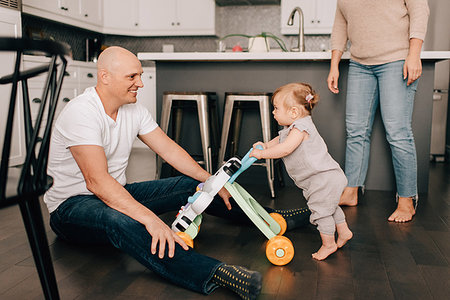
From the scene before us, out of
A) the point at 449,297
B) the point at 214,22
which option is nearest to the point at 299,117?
the point at 449,297

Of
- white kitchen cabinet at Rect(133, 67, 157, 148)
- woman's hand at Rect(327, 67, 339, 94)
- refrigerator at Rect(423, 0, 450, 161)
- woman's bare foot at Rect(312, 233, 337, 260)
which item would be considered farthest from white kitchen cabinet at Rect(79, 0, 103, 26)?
woman's bare foot at Rect(312, 233, 337, 260)

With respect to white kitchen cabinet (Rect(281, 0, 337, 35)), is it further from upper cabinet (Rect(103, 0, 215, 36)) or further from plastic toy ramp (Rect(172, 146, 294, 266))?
plastic toy ramp (Rect(172, 146, 294, 266))

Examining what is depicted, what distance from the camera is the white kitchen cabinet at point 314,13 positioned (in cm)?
517

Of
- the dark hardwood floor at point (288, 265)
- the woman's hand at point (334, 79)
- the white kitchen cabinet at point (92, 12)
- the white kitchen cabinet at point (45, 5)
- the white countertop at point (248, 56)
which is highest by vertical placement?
the white kitchen cabinet at point (92, 12)

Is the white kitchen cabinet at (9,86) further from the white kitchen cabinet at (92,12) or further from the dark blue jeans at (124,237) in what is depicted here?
the dark blue jeans at (124,237)

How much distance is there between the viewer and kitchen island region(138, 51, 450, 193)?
117 inches

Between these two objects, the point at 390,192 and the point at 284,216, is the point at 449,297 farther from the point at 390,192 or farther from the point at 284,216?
the point at 390,192

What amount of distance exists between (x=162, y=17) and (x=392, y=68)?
387 cm

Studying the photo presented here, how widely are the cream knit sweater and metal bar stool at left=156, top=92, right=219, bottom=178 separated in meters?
1.03

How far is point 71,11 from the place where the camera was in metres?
4.87

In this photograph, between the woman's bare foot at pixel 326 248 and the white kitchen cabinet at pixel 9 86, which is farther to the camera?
the white kitchen cabinet at pixel 9 86

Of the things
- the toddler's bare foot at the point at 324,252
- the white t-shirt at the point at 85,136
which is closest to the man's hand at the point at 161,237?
the white t-shirt at the point at 85,136

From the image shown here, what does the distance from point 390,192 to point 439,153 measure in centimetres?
191

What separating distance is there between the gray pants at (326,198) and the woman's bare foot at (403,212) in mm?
705
